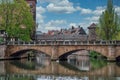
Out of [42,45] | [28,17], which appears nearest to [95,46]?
[42,45]

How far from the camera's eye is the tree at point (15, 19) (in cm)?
8131

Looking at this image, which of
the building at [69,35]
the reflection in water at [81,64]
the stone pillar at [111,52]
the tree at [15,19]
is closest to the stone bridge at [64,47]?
the stone pillar at [111,52]

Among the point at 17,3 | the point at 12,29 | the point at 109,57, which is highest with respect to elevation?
the point at 17,3

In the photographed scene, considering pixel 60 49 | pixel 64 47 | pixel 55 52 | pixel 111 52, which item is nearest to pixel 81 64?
pixel 64 47

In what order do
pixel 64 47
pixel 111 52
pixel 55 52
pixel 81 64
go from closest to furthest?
pixel 111 52 < pixel 81 64 < pixel 64 47 < pixel 55 52

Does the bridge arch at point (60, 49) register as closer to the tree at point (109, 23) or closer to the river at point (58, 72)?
the river at point (58, 72)

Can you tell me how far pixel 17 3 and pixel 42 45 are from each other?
37.6ft

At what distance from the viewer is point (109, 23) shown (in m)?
85.9

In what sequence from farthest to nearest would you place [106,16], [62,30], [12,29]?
1. [62,30]
2. [106,16]
3. [12,29]

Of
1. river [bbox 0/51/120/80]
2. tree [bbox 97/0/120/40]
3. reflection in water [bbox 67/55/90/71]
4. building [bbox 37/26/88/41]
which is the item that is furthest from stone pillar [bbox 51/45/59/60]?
building [bbox 37/26/88/41]

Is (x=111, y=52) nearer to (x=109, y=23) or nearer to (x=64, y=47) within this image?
(x=64, y=47)

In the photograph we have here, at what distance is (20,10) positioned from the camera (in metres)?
83.2

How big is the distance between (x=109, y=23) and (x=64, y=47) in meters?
13.7

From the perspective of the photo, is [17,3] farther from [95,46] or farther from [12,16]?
[95,46]
